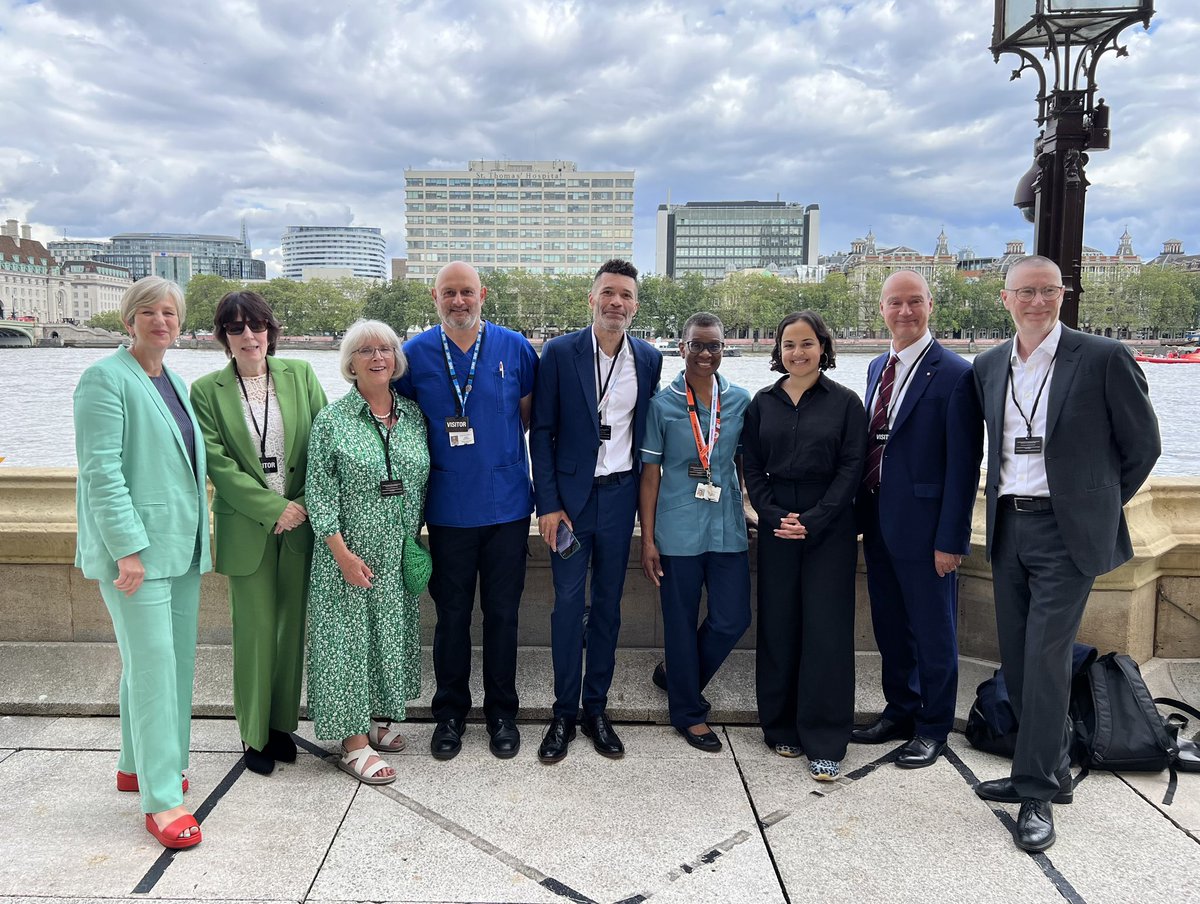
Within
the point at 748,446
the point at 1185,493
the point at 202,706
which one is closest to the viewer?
the point at 748,446

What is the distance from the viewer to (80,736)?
11.3 ft

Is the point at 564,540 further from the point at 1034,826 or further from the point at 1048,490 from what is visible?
the point at 1034,826

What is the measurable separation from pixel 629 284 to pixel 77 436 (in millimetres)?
2114

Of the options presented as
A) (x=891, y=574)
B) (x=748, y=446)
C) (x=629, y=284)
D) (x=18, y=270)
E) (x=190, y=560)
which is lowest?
(x=891, y=574)

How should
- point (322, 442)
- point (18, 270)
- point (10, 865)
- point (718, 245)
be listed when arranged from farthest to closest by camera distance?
point (718, 245) < point (18, 270) < point (322, 442) < point (10, 865)

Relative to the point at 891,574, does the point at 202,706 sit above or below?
below

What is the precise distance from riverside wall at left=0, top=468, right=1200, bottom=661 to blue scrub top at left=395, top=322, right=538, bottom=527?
87 centimetres

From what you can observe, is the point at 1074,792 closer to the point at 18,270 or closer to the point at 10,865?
the point at 10,865

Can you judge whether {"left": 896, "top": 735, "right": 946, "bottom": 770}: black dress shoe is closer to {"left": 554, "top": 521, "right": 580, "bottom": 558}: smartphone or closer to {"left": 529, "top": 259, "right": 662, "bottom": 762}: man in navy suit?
{"left": 529, "top": 259, "right": 662, "bottom": 762}: man in navy suit

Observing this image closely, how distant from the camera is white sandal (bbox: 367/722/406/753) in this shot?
11.0ft

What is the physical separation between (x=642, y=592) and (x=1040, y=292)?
235cm

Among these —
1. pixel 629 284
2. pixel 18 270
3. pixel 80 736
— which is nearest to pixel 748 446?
pixel 629 284

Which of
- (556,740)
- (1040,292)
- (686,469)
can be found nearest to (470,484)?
(686,469)

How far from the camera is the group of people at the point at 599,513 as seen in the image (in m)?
2.72
